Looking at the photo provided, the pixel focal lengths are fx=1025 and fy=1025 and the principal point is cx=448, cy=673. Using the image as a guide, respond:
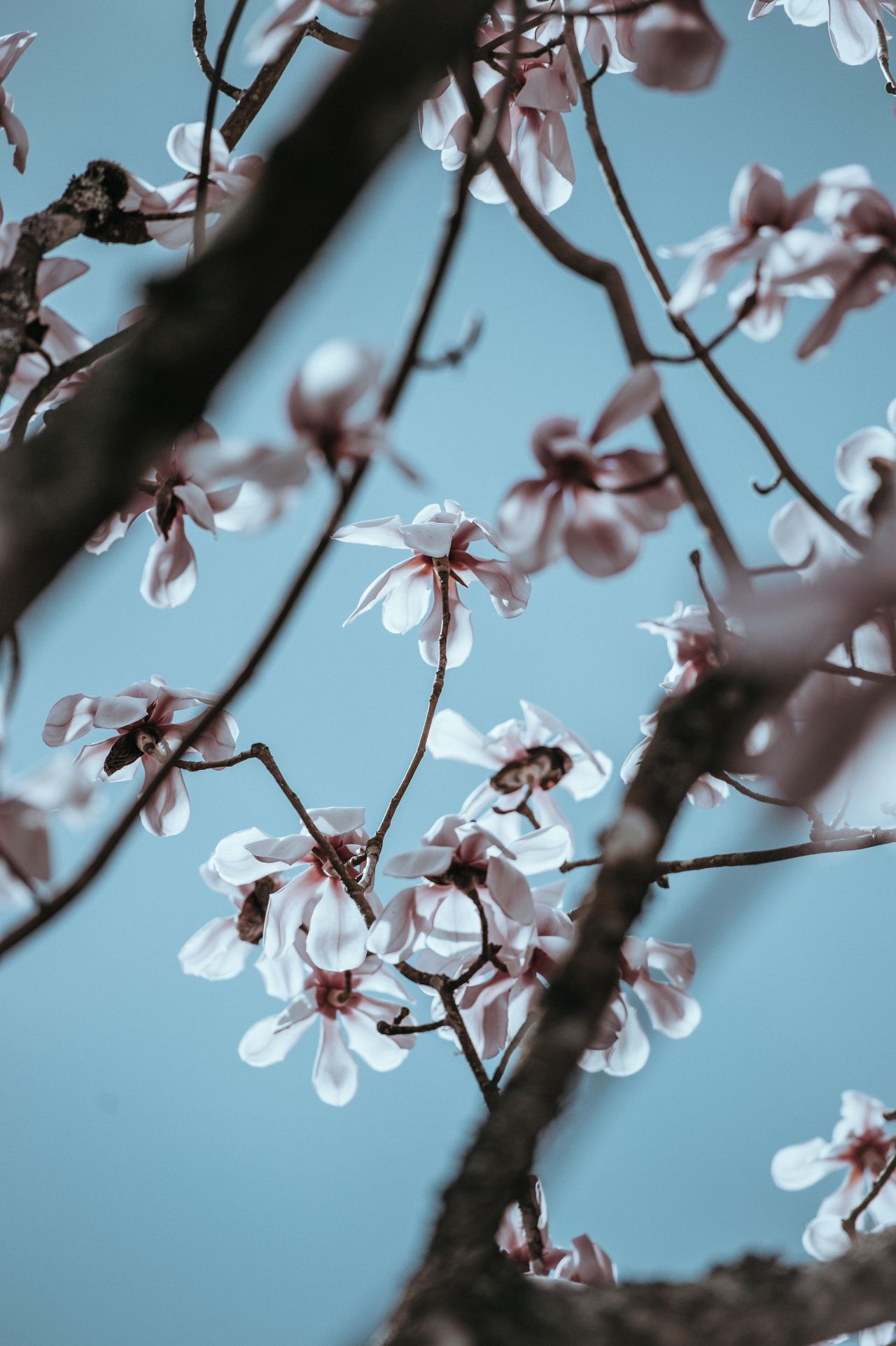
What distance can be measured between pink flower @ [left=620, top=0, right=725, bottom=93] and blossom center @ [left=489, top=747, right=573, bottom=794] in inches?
14.4

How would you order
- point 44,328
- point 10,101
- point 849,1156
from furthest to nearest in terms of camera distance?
point 849,1156 < point 10,101 < point 44,328

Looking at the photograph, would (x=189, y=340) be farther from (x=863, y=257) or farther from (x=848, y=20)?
(x=848, y=20)

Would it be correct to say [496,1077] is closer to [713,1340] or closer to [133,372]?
[713,1340]

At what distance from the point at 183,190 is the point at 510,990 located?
1.55ft

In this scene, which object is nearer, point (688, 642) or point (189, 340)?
point (189, 340)

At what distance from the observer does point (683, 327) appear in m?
0.41

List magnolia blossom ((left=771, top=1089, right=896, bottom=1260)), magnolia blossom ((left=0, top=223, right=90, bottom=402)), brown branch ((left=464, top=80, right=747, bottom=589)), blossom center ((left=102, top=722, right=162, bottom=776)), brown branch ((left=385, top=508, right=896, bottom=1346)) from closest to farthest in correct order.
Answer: brown branch ((left=385, top=508, right=896, bottom=1346)), brown branch ((left=464, top=80, right=747, bottom=589)), magnolia blossom ((left=0, top=223, right=90, bottom=402)), blossom center ((left=102, top=722, right=162, bottom=776)), magnolia blossom ((left=771, top=1089, right=896, bottom=1260))

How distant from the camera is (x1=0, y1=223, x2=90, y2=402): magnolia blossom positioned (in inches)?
19.2

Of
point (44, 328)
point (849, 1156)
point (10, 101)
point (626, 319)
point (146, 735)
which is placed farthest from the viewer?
point (849, 1156)

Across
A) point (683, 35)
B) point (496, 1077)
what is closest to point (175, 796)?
point (496, 1077)

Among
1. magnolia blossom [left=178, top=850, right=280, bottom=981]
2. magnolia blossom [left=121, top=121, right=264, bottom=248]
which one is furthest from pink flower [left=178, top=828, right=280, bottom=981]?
magnolia blossom [left=121, top=121, right=264, bottom=248]

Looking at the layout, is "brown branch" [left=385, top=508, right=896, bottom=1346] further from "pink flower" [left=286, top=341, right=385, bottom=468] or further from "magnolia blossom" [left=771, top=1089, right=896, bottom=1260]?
"magnolia blossom" [left=771, top=1089, right=896, bottom=1260]

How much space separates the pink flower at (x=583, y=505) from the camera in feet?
1.24

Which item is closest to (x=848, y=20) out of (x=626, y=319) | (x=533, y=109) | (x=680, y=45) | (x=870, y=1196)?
(x=533, y=109)
